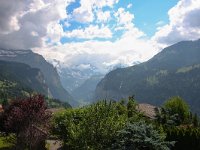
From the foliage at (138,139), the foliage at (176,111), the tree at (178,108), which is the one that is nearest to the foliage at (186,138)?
the foliage at (138,139)

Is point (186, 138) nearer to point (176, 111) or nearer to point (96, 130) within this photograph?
point (96, 130)

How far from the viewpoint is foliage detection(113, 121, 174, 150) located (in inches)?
1097

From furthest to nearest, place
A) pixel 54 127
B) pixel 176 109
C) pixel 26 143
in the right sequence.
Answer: pixel 176 109 → pixel 54 127 → pixel 26 143

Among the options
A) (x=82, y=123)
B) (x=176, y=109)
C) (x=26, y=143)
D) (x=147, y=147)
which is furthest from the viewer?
(x=176, y=109)

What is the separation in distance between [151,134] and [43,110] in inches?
477

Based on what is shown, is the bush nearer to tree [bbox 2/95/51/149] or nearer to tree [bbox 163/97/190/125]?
tree [bbox 2/95/51/149]

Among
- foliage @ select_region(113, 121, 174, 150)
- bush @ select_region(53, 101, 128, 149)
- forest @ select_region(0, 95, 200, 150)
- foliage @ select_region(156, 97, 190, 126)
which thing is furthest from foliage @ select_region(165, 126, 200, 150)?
foliage @ select_region(156, 97, 190, 126)

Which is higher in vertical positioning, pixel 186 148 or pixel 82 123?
pixel 82 123

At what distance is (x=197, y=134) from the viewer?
4053 cm

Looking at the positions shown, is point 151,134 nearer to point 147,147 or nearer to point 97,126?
point 147,147

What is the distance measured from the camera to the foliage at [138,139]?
27.9 meters

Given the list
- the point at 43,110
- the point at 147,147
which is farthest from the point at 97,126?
the point at 43,110

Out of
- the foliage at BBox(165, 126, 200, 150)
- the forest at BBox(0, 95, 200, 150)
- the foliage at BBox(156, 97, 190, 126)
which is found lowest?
the foliage at BBox(165, 126, 200, 150)

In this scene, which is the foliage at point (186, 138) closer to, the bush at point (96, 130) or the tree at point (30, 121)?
the bush at point (96, 130)
